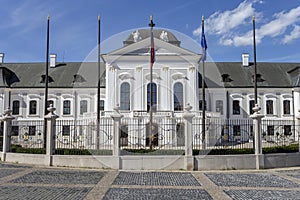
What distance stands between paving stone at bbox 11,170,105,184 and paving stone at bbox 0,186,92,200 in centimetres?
88

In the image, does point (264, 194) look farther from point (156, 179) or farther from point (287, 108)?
point (287, 108)

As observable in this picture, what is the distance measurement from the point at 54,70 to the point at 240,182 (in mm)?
31770

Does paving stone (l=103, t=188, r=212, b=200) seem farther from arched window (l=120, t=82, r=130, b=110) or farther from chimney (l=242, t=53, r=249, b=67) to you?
chimney (l=242, t=53, r=249, b=67)

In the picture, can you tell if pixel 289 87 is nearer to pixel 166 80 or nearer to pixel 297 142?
pixel 166 80

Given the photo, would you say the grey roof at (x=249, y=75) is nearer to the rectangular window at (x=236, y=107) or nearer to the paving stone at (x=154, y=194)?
the rectangular window at (x=236, y=107)

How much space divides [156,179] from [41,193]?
366 centimetres

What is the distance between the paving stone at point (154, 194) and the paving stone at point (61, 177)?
1487 millimetres

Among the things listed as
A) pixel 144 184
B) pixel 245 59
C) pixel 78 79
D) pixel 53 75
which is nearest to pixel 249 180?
pixel 144 184

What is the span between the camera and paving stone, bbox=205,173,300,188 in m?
8.34

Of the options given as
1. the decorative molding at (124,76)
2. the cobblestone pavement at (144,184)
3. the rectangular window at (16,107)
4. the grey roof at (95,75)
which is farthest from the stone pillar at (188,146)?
the rectangular window at (16,107)

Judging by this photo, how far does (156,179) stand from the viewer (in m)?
9.12

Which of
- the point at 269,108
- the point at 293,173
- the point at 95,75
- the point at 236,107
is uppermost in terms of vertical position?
the point at 95,75

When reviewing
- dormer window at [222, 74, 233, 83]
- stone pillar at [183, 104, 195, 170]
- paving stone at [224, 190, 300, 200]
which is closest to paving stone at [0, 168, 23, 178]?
stone pillar at [183, 104, 195, 170]

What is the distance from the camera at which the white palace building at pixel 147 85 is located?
27.7 meters
